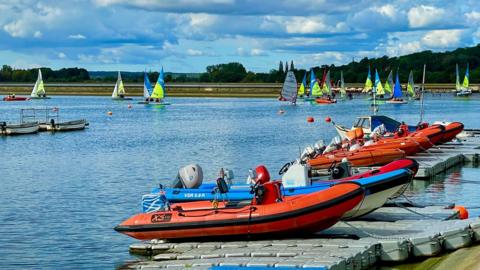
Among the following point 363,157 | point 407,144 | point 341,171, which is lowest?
point 363,157

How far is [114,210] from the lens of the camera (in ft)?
104

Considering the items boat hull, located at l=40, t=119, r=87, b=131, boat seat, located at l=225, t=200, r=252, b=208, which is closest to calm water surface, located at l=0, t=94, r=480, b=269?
boat hull, located at l=40, t=119, r=87, b=131

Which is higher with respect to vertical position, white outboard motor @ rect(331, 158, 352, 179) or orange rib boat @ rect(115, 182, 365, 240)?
white outboard motor @ rect(331, 158, 352, 179)

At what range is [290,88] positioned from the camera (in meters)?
126

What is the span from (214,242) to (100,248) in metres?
4.06

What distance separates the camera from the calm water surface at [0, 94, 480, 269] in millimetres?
26062

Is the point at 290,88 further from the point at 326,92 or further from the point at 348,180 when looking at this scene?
the point at 348,180

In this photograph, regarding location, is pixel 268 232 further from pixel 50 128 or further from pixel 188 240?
pixel 50 128

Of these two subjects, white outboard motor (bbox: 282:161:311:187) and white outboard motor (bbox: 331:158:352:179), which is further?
white outboard motor (bbox: 331:158:352:179)

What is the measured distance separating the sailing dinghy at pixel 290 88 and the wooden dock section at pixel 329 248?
9701cm

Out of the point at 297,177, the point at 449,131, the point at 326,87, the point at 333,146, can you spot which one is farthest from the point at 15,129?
the point at 326,87

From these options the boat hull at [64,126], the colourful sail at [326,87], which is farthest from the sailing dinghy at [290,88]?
the boat hull at [64,126]

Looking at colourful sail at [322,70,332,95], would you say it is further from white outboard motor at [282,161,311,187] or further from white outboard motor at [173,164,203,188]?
white outboard motor at [282,161,311,187]

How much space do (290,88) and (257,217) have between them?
104m
